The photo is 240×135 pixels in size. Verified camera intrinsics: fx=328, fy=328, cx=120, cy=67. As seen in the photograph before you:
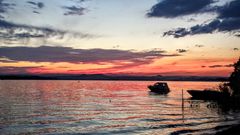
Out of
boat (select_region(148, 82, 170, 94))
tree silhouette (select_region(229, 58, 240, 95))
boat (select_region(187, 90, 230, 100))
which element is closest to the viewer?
tree silhouette (select_region(229, 58, 240, 95))

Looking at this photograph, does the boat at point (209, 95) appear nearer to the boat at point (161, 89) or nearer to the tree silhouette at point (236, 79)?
the tree silhouette at point (236, 79)

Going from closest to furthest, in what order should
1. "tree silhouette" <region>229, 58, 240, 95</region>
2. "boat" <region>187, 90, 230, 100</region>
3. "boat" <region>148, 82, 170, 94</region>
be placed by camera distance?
"tree silhouette" <region>229, 58, 240, 95</region>, "boat" <region>187, 90, 230, 100</region>, "boat" <region>148, 82, 170, 94</region>

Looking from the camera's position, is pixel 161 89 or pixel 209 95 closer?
pixel 209 95

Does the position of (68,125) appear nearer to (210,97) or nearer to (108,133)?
(108,133)

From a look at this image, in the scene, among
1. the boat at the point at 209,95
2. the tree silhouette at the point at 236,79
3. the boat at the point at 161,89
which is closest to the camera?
the tree silhouette at the point at 236,79

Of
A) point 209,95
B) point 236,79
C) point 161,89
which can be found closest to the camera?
point 236,79

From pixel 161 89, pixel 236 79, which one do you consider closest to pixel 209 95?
pixel 236 79

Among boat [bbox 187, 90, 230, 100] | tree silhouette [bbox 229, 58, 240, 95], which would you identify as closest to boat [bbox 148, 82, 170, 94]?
boat [bbox 187, 90, 230, 100]

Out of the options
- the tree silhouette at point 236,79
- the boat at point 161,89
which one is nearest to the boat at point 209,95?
the tree silhouette at point 236,79

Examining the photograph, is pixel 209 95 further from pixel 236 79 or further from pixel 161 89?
pixel 161 89

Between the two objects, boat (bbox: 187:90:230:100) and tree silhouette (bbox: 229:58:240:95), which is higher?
tree silhouette (bbox: 229:58:240:95)

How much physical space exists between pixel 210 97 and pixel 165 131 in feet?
166

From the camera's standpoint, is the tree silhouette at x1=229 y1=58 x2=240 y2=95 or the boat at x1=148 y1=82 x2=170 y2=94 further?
the boat at x1=148 y1=82 x2=170 y2=94

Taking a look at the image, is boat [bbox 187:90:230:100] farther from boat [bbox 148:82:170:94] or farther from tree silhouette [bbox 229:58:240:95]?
boat [bbox 148:82:170:94]
